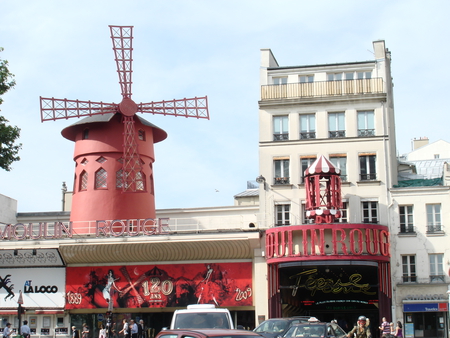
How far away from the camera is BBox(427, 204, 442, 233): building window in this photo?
25328mm

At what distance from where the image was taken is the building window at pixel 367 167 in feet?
85.6

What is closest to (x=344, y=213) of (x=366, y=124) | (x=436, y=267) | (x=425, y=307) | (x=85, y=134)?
(x=366, y=124)

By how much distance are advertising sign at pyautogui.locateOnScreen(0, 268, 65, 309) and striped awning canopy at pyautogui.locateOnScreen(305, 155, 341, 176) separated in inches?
449

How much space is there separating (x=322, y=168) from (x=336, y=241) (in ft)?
8.75

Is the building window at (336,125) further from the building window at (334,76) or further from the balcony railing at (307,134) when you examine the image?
the building window at (334,76)

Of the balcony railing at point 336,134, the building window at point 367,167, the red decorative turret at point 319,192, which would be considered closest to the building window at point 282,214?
the red decorative turret at point 319,192

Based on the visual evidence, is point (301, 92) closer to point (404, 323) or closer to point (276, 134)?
point (276, 134)

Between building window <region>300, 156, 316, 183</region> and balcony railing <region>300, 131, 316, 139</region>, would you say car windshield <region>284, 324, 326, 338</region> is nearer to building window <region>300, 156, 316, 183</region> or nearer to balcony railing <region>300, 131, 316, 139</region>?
building window <region>300, 156, 316, 183</region>

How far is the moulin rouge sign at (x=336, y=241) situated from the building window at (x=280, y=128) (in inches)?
162

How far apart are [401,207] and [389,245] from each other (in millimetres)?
1790

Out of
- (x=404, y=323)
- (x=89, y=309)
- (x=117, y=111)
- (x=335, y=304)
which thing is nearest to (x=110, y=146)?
(x=117, y=111)

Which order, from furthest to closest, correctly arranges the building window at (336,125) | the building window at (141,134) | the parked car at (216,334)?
the building window at (141,134)
the building window at (336,125)
the parked car at (216,334)

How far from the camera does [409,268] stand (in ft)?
83.0

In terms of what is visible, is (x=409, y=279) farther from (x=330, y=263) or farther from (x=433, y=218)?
(x=330, y=263)
